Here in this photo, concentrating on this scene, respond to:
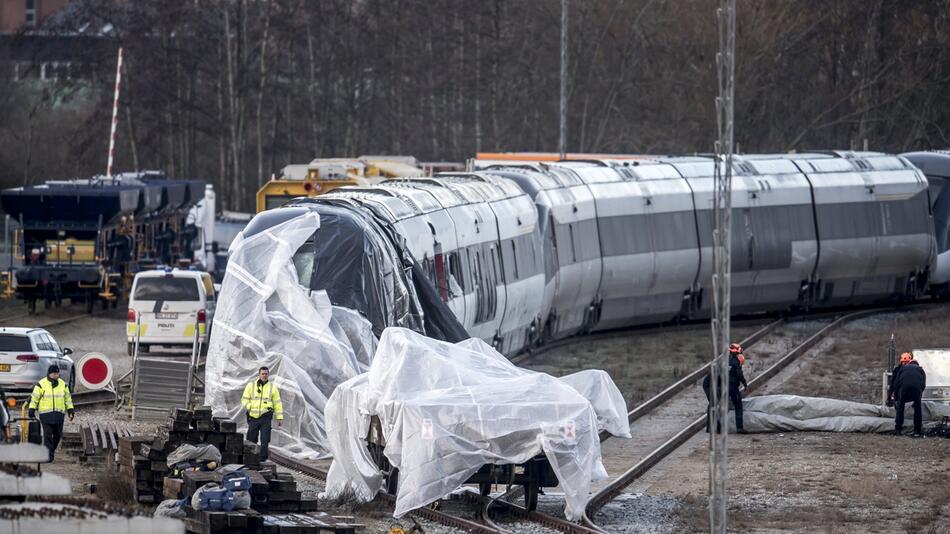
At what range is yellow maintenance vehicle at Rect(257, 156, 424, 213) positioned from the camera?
3716 cm

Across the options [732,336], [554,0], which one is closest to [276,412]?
[732,336]

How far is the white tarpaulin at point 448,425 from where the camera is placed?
16.9 m

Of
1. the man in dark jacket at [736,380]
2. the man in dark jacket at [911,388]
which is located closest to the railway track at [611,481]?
the man in dark jacket at [736,380]

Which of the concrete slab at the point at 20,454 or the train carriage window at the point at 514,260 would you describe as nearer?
the concrete slab at the point at 20,454

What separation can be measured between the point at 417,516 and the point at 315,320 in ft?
15.6

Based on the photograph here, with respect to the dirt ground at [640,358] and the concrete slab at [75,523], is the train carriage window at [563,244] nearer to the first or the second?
the dirt ground at [640,358]

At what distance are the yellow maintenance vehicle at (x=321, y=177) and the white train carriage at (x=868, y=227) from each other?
9889 millimetres

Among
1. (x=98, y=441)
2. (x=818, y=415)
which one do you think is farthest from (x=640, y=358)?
(x=98, y=441)

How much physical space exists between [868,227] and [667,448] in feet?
58.9

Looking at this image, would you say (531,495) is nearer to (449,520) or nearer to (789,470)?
(449,520)

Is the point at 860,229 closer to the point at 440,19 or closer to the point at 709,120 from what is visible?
the point at 709,120

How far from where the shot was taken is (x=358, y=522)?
17.0 m

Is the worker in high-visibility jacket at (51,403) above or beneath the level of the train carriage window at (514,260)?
beneath

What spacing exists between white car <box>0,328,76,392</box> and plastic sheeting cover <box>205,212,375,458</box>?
3813 millimetres
